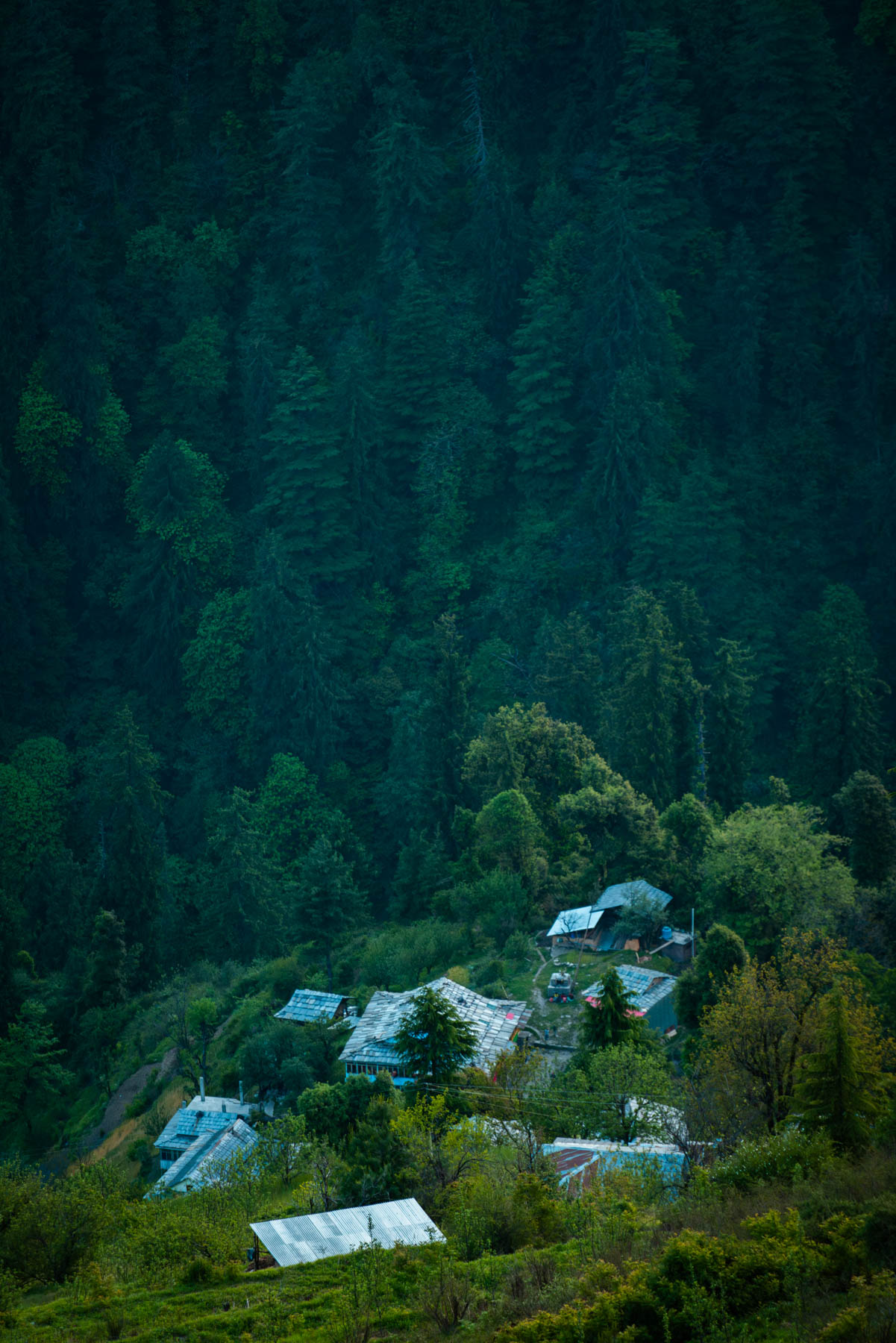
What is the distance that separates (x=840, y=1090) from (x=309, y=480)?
41357 mm

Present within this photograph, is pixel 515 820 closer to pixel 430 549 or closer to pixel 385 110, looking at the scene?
pixel 430 549

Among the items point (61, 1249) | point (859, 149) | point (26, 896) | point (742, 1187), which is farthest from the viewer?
point (859, 149)

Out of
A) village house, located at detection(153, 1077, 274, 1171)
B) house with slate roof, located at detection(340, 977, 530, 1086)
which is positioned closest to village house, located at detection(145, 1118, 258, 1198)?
village house, located at detection(153, 1077, 274, 1171)

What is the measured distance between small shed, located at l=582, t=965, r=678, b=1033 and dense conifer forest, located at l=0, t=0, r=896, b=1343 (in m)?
6.27

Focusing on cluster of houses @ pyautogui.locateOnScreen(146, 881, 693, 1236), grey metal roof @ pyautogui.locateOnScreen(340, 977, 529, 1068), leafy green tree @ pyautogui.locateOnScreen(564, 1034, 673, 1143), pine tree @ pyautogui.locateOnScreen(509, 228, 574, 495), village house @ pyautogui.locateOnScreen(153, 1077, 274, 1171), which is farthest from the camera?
pine tree @ pyautogui.locateOnScreen(509, 228, 574, 495)

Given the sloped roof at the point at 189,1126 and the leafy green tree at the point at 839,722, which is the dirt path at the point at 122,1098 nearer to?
the sloped roof at the point at 189,1126

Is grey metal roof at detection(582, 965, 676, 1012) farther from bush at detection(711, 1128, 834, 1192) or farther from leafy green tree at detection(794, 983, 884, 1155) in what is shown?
Result: bush at detection(711, 1128, 834, 1192)

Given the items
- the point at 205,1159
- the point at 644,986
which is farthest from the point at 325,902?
the point at 205,1159

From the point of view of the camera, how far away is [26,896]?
53.5 meters

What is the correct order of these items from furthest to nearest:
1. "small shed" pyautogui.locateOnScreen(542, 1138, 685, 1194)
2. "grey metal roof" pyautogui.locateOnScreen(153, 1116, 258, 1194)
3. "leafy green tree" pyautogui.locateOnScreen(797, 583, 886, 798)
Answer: "leafy green tree" pyautogui.locateOnScreen(797, 583, 886, 798) < "grey metal roof" pyautogui.locateOnScreen(153, 1116, 258, 1194) < "small shed" pyautogui.locateOnScreen(542, 1138, 685, 1194)

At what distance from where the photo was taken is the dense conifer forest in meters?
46.4

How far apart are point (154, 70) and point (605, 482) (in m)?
29.7

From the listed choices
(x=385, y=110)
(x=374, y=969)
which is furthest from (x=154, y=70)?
(x=374, y=969)

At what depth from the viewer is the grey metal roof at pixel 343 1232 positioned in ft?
69.4
